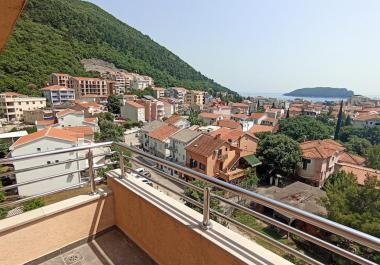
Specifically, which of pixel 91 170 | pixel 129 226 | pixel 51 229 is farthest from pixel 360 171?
pixel 51 229

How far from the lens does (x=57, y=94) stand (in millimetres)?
47312

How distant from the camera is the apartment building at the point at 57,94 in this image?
45594 mm

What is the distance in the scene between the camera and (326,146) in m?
24.5

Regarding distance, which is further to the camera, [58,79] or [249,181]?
[58,79]

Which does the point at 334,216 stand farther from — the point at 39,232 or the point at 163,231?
the point at 39,232

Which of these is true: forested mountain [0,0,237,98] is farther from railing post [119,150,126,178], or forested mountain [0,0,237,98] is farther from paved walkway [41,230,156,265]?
paved walkway [41,230,156,265]

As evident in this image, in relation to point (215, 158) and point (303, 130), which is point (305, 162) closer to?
point (215, 158)

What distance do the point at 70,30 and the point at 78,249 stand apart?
86.2 m

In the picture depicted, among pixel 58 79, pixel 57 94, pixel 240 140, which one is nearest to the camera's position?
pixel 240 140

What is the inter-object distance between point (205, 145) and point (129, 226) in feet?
62.5

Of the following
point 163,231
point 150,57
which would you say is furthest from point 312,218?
point 150,57

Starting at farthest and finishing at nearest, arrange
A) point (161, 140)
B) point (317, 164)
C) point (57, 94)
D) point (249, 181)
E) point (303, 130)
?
point (57, 94) < point (303, 130) < point (161, 140) < point (317, 164) < point (249, 181)

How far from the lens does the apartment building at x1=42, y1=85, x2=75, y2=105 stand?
45.6 metres

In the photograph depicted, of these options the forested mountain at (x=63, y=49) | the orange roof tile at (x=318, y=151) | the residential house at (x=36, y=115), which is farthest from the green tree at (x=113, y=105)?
the orange roof tile at (x=318, y=151)
